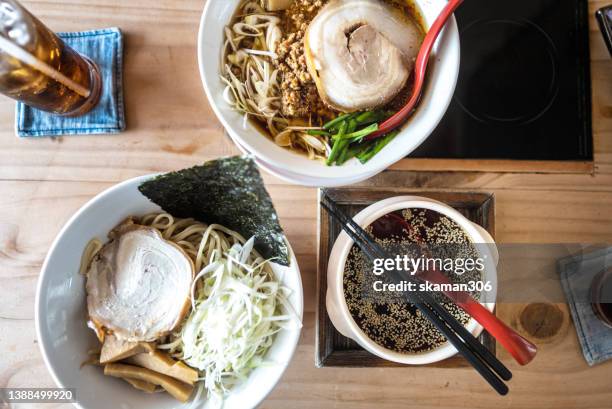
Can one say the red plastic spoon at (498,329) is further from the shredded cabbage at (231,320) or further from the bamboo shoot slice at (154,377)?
the bamboo shoot slice at (154,377)

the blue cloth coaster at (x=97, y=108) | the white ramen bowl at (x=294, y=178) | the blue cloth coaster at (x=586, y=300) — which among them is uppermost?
the blue cloth coaster at (x=97, y=108)

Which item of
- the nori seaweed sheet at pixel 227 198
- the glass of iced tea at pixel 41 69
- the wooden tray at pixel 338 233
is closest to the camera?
the nori seaweed sheet at pixel 227 198

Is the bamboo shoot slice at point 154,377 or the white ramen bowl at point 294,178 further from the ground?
the white ramen bowl at point 294,178

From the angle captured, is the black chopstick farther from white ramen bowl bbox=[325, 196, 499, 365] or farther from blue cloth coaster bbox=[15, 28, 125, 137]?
blue cloth coaster bbox=[15, 28, 125, 137]

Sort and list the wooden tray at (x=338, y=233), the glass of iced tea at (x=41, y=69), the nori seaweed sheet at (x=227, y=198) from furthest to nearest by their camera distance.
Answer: the wooden tray at (x=338, y=233), the glass of iced tea at (x=41, y=69), the nori seaweed sheet at (x=227, y=198)

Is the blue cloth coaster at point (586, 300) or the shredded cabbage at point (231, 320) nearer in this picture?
the shredded cabbage at point (231, 320)

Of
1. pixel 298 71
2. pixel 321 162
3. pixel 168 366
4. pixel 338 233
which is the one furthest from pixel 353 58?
pixel 168 366

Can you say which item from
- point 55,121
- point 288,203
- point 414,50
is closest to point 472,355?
point 288,203

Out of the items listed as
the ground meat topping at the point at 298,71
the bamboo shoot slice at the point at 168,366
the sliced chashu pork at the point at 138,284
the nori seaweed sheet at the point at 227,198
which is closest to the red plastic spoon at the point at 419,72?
the ground meat topping at the point at 298,71

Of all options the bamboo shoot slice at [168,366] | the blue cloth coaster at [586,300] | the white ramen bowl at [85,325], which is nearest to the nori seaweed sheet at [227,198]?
the white ramen bowl at [85,325]
